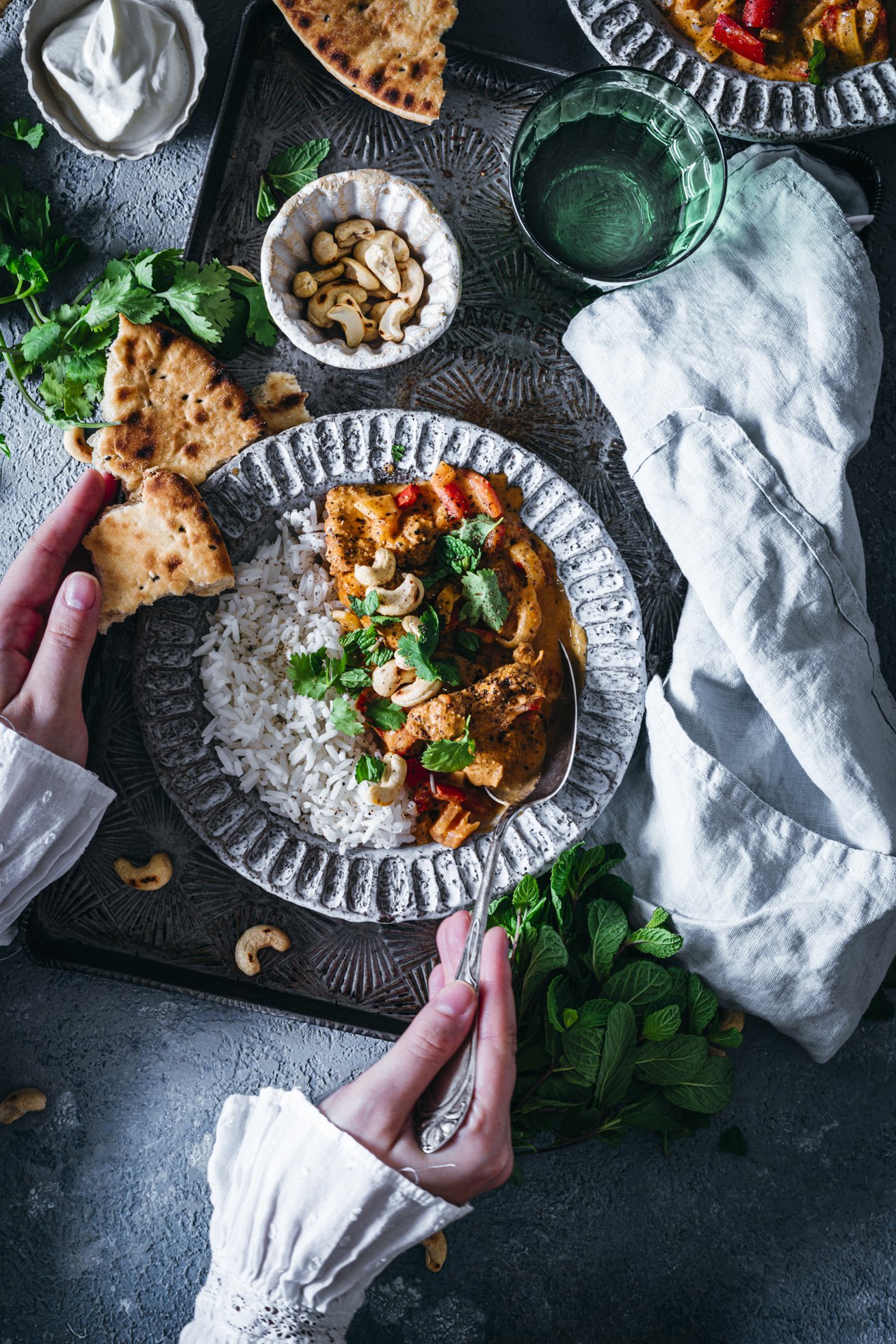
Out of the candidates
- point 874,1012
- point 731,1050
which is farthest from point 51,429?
point 874,1012

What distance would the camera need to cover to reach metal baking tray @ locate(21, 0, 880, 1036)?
2.61 m

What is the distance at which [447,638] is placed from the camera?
8.47ft

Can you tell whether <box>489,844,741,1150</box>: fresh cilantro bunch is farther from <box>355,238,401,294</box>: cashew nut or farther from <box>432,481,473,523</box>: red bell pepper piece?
<box>355,238,401,294</box>: cashew nut

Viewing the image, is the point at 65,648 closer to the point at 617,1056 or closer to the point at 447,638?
the point at 447,638

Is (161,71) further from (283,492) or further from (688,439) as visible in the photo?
(688,439)

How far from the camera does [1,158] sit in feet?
9.18

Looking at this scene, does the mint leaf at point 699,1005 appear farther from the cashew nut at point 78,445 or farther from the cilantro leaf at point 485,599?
the cashew nut at point 78,445

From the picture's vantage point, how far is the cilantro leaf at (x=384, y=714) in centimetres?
250

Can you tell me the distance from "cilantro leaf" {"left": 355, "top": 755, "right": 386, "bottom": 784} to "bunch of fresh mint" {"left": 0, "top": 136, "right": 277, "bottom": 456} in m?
1.17

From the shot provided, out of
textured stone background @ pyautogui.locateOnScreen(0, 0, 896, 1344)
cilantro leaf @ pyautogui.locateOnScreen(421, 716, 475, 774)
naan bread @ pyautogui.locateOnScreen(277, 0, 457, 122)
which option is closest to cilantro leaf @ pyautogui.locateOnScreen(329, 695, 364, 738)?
cilantro leaf @ pyautogui.locateOnScreen(421, 716, 475, 774)

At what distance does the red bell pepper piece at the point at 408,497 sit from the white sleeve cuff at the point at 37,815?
1046 mm

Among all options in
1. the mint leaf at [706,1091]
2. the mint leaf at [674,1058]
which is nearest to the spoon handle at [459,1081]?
the mint leaf at [674,1058]

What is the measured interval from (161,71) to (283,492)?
117 cm

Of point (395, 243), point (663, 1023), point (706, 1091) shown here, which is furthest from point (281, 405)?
point (706, 1091)
